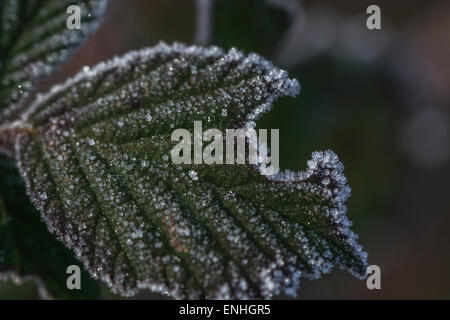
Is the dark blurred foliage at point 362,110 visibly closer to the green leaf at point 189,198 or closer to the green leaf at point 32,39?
the green leaf at point 32,39

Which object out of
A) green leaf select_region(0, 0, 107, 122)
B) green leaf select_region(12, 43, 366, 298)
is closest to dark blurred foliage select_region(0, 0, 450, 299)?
green leaf select_region(0, 0, 107, 122)

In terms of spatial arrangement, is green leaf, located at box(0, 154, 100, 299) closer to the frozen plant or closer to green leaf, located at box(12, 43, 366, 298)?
the frozen plant

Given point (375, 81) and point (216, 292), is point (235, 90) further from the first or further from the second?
point (375, 81)

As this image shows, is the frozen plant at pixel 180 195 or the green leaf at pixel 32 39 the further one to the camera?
the green leaf at pixel 32 39

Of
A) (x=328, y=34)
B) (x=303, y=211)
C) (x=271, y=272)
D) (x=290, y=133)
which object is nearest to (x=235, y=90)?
(x=303, y=211)

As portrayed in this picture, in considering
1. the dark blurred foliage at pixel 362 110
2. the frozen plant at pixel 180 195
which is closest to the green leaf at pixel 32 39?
the frozen plant at pixel 180 195

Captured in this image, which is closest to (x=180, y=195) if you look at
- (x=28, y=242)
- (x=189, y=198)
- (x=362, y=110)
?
(x=189, y=198)
